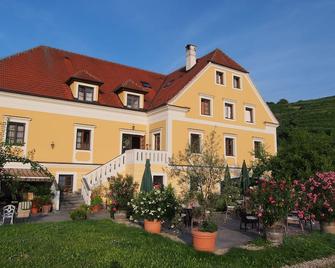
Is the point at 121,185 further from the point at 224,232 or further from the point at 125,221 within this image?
the point at 224,232

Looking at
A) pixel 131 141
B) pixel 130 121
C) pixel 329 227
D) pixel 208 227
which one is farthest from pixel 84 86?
pixel 329 227

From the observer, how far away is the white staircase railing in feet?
66.0

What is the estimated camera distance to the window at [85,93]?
22.8 m

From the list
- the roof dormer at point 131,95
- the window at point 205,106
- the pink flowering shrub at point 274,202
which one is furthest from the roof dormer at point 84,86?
the pink flowering shrub at point 274,202

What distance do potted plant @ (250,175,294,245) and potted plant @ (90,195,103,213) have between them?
1028cm

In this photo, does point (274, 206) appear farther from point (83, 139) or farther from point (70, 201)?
point (83, 139)

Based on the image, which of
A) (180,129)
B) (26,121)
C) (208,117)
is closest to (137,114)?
(180,129)

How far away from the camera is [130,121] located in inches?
973

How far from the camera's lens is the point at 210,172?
13.7m

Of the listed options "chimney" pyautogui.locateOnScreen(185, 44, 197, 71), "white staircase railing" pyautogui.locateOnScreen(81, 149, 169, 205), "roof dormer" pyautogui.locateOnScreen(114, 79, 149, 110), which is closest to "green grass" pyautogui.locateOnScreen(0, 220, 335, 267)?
"white staircase railing" pyautogui.locateOnScreen(81, 149, 169, 205)

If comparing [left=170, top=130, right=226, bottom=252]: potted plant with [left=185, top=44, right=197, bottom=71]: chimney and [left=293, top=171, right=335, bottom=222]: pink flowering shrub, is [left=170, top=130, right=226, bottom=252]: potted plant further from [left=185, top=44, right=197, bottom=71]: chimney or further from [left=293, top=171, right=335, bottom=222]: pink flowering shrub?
[left=185, top=44, right=197, bottom=71]: chimney

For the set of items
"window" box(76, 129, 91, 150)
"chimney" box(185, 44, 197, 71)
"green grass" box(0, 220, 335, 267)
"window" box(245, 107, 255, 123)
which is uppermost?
"chimney" box(185, 44, 197, 71)

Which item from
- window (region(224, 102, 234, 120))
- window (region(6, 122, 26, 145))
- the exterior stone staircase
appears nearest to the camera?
the exterior stone staircase

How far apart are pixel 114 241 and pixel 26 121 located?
13.4 meters
